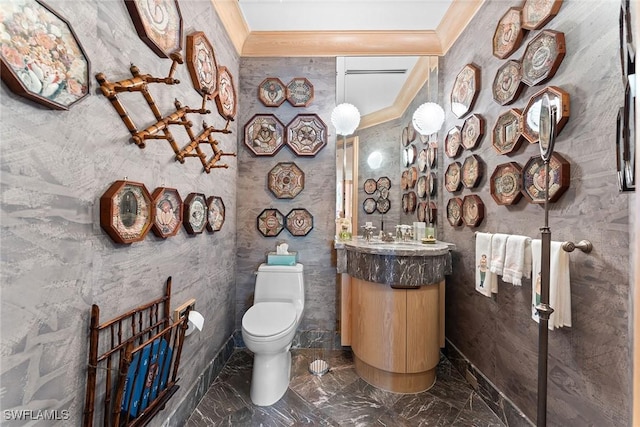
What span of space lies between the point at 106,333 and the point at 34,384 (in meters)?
0.23

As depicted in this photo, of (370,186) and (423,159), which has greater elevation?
(423,159)

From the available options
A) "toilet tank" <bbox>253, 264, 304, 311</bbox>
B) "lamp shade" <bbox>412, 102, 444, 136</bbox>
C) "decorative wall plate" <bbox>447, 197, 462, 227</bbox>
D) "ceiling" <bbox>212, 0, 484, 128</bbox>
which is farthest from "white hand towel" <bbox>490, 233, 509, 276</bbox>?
"ceiling" <bbox>212, 0, 484, 128</bbox>

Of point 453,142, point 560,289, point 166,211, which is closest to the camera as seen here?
point 560,289

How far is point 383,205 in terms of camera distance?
2.35 meters

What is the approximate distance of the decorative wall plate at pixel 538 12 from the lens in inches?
46.9

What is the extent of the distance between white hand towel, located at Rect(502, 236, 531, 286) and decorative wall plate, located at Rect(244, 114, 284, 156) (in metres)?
1.78

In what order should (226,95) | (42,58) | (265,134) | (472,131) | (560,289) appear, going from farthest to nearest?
(265,134)
(226,95)
(472,131)
(560,289)
(42,58)

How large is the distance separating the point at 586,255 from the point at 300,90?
2.14 metres

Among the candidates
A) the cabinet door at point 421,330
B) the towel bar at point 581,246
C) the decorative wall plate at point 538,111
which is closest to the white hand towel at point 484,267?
the cabinet door at point 421,330

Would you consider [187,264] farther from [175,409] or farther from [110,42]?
[110,42]

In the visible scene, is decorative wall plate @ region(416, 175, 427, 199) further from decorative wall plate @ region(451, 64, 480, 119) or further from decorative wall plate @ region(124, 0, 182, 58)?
decorative wall plate @ region(124, 0, 182, 58)

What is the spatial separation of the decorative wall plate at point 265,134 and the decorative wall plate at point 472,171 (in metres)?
1.45

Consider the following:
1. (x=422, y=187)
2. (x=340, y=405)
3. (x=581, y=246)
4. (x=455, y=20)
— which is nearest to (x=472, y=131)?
(x=422, y=187)

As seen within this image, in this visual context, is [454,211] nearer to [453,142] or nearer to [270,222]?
[453,142]
